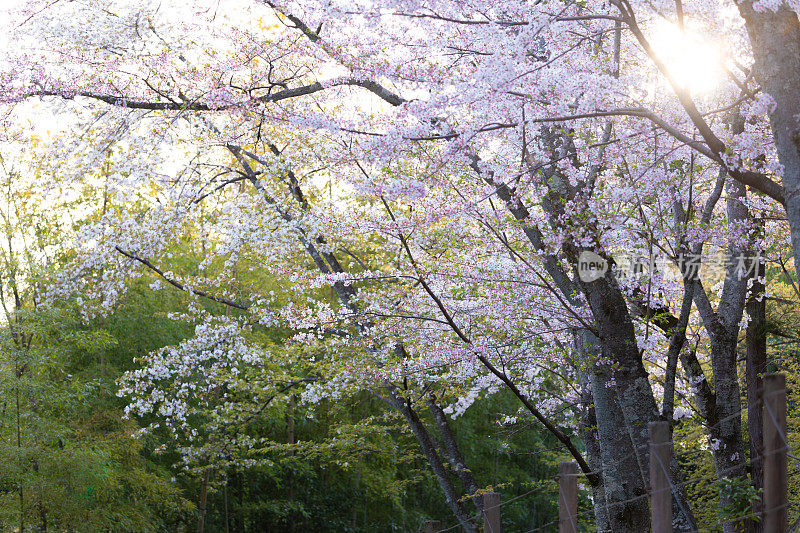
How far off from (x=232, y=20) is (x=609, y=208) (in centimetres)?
403

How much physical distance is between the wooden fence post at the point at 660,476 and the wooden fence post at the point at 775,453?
0.36 metres

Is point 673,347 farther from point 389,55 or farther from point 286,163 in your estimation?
point 286,163

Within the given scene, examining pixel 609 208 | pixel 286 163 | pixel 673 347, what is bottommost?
pixel 673 347

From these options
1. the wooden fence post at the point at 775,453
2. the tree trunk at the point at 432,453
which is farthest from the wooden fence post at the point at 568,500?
the tree trunk at the point at 432,453

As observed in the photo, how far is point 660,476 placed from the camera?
295 cm

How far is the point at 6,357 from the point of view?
855 cm

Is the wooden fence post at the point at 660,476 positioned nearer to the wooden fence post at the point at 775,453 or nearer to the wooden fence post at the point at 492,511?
the wooden fence post at the point at 775,453

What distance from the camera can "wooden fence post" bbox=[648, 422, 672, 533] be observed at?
2.94 m

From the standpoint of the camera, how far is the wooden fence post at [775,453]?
9.19ft

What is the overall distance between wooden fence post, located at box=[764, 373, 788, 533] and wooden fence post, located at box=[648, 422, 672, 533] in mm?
364

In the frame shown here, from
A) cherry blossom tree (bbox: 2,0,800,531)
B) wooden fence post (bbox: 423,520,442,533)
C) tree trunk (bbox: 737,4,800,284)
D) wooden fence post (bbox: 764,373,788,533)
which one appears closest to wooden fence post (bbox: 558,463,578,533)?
wooden fence post (bbox: 764,373,788,533)

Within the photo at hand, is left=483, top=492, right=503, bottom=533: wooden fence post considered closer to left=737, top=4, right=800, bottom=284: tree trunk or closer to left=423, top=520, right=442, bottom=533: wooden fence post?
left=423, top=520, right=442, bottom=533: wooden fence post

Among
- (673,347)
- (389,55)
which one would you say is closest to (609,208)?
(673,347)

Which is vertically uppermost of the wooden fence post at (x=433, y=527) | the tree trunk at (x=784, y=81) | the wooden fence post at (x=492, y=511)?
the tree trunk at (x=784, y=81)
